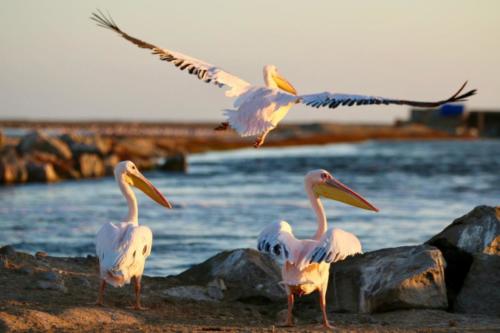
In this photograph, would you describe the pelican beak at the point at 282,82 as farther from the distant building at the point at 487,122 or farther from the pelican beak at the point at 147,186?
the distant building at the point at 487,122

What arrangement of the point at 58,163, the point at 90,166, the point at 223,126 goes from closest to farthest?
the point at 223,126 → the point at 58,163 → the point at 90,166

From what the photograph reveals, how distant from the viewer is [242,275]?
9484 mm

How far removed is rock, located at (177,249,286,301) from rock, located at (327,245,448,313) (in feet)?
2.33

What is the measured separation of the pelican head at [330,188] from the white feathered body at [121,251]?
146 cm

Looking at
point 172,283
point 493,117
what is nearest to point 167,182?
point 172,283

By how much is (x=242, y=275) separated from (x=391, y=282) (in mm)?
1699

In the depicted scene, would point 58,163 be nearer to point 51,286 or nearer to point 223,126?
point 223,126

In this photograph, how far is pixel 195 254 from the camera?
13383 mm

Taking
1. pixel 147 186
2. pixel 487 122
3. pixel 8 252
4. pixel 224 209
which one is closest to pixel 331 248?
pixel 147 186

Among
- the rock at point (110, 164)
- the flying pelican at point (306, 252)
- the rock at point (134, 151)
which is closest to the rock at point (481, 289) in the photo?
the flying pelican at point (306, 252)

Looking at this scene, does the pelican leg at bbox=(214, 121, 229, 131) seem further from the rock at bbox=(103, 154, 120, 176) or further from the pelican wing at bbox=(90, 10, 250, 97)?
the rock at bbox=(103, 154, 120, 176)

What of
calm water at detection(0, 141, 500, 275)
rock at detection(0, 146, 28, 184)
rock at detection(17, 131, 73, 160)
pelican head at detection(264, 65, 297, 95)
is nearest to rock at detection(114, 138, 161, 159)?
calm water at detection(0, 141, 500, 275)

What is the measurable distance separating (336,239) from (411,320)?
110cm

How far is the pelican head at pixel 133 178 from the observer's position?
30.4 feet
